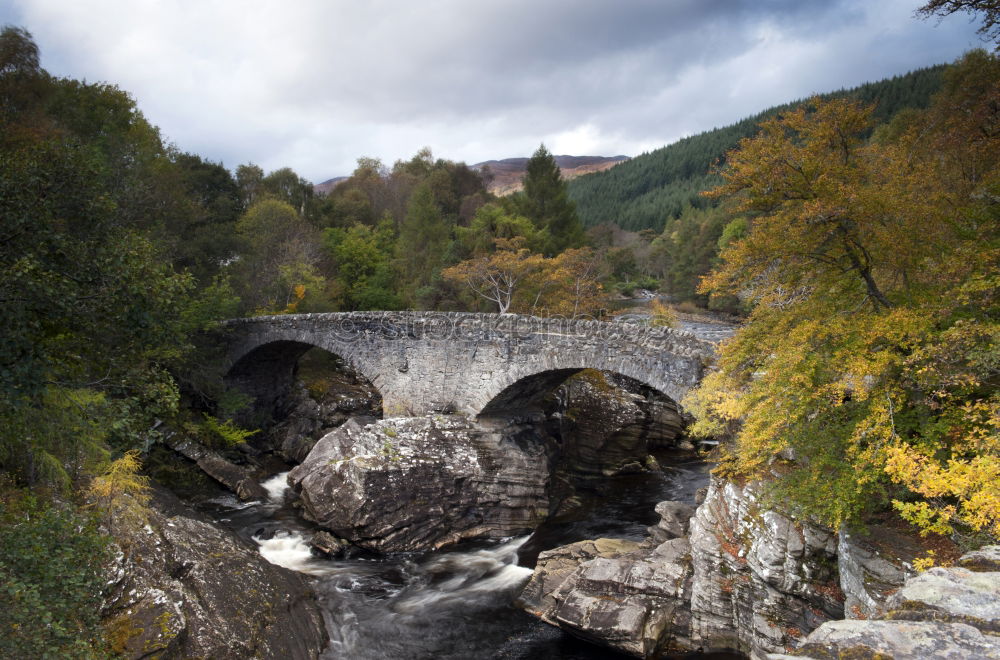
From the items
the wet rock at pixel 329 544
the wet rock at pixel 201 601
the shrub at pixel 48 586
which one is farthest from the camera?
the wet rock at pixel 329 544

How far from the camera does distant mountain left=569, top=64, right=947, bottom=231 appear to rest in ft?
285

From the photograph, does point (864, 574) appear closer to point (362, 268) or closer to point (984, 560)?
point (984, 560)

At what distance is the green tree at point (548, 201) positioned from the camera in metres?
Answer: 36.2

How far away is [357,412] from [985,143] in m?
23.2

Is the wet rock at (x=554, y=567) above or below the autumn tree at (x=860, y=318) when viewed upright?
below

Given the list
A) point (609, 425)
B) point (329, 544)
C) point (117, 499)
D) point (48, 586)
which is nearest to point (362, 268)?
point (609, 425)

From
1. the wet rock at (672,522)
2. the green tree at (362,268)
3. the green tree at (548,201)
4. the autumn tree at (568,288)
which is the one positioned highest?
the green tree at (548,201)

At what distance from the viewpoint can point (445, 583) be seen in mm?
12617

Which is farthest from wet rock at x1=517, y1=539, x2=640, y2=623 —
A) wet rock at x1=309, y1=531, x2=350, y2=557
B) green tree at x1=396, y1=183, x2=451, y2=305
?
green tree at x1=396, y1=183, x2=451, y2=305

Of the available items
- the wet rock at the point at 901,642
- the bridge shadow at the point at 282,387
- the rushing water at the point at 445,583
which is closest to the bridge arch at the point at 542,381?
the rushing water at the point at 445,583

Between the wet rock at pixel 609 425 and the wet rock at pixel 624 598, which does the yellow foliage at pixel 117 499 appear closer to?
the wet rock at pixel 624 598

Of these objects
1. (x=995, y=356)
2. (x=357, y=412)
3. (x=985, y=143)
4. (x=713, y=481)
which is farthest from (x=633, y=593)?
(x=357, y=412)

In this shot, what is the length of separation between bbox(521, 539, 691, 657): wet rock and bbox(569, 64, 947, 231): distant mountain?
87.1 m

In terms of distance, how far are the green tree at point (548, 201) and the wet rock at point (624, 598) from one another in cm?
2693
